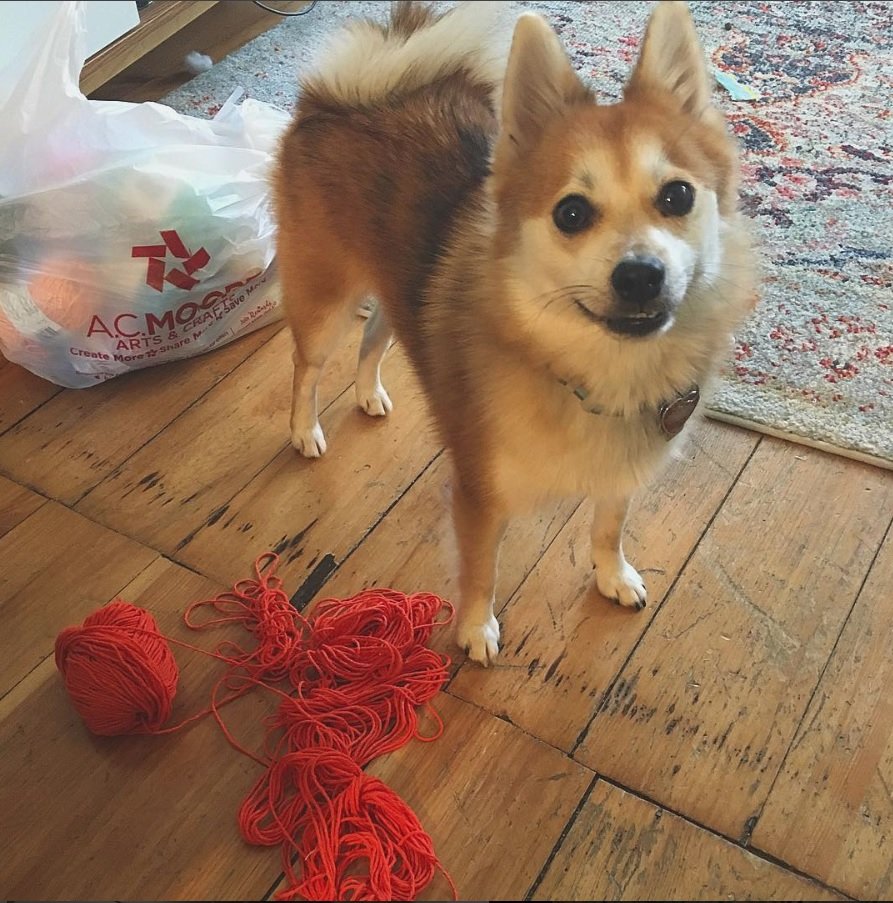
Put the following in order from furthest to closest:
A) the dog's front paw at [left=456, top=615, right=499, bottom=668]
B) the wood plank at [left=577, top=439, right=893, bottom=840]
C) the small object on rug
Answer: the small object on rug < the dog's front paw at [left=456, top=615, right=499, bottom=668] < the wood plank at [left=577, top=439, right=893, bottom=840]

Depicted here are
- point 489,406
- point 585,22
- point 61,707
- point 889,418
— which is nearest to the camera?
point 489,406

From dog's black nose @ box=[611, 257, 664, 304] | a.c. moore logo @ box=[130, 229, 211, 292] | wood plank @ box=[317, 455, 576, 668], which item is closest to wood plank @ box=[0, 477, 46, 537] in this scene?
a.c. moore logo @ box=[130, 229, 211, 292]

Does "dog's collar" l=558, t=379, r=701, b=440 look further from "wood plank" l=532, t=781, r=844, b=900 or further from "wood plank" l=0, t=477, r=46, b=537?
"wood plank" l=0, t=477, r=46, b=537

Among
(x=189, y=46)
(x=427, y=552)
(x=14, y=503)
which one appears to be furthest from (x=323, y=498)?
(x=189, y=46)

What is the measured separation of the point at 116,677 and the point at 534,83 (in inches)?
37.8

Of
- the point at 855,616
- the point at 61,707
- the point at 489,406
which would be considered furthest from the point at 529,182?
the point at 61,707

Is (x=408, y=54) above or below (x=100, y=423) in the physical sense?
above

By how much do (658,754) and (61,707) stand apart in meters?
0.87

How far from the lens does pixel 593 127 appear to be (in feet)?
3.61

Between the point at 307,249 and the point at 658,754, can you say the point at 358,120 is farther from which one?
the point at 658,754

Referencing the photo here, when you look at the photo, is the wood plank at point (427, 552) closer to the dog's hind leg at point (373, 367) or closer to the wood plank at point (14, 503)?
the dog's hind leg at point (373, 367)

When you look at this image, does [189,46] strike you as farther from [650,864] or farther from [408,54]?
[650,864]

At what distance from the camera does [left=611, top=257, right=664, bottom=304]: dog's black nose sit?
1024 millimetres

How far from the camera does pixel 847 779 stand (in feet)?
4.12
